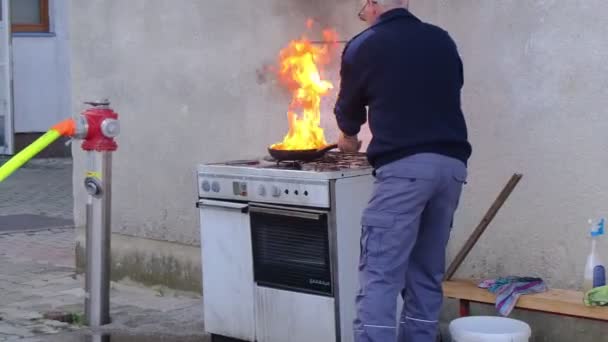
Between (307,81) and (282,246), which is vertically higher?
(307,81)

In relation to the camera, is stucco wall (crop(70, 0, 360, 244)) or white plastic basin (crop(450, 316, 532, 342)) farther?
stucco wall (crop(70, 0, 360, 244))

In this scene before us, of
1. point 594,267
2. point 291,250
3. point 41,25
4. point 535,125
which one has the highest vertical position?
point 41,25

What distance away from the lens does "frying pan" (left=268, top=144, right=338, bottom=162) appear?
5.66m

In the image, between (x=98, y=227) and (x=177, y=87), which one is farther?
(x=177, y=87)

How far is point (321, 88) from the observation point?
250 inches

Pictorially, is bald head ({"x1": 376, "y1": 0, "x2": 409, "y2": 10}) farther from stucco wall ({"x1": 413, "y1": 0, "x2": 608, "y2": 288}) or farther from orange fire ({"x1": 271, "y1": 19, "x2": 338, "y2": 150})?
orange fire ({"x1": 271, "y1": 19, "x2": 338, "y2": 150})

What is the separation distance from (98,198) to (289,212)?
156 centimetres

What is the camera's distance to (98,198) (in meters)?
6.46

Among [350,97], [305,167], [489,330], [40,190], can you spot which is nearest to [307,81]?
[305,167]

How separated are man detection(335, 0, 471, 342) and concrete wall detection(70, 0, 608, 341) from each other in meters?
0.80

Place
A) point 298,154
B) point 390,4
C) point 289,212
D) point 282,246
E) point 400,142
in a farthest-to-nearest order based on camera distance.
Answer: point 298,154, point 282,246, point 289,212, point 390,4, point 400,142

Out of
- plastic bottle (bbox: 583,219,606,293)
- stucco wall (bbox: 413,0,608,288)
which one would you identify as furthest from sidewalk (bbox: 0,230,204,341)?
plastic bottle (bbox: 583,219,606,293)

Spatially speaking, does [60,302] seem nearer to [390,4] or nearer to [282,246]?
[282,246]

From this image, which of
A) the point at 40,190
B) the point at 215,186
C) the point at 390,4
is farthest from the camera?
the point at 40,190
